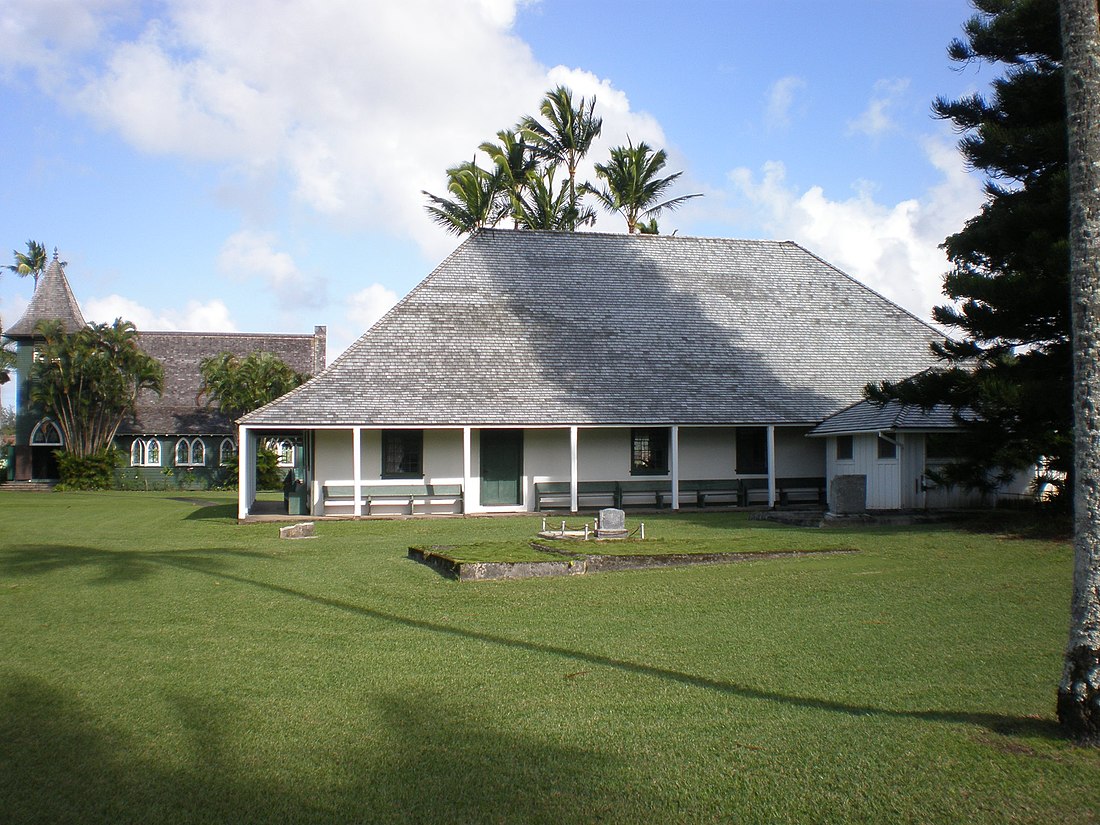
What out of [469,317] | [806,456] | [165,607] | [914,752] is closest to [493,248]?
[469,317]

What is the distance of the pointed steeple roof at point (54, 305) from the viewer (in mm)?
48000

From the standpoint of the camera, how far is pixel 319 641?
9109 mm

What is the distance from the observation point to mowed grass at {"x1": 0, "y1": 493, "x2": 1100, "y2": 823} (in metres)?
5.11

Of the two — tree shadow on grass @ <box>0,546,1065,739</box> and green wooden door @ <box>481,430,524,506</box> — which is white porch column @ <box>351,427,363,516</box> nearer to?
green wooden door @ <box>481,430,524,506</box>

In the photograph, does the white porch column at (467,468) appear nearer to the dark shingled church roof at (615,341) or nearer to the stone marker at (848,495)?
the dark shingled church roof at (615,341)

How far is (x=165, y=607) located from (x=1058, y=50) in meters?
17.1

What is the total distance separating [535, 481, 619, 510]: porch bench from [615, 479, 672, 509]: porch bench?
0.83 ft

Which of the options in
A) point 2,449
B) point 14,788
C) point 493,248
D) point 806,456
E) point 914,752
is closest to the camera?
point 14,788

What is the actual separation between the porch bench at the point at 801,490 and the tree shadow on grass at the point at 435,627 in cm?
1566

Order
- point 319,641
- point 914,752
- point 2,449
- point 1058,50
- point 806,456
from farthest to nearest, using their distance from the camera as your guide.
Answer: point 2,449 < point 806,456 < point 1058,50 < point 319,641 < point 914,752

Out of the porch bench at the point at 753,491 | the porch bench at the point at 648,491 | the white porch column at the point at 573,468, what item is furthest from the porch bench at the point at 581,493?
the porch bench at the point at 753,491

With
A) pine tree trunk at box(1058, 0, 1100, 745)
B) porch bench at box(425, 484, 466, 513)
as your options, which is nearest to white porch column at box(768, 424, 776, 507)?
porch bench at box(425, 484, 466, 513)

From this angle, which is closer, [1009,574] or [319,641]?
[319,641]

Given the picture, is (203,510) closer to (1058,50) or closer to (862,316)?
(862,316)
